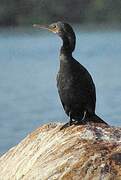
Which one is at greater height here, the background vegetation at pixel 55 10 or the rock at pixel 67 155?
the background vegetation at pixel 55 10

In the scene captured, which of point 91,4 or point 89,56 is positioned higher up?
point 91,4

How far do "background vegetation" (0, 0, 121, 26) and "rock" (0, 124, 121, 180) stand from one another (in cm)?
5245

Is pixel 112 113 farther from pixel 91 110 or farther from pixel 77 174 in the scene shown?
pixel 77 174

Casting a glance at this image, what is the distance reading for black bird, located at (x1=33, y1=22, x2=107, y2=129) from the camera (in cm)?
937

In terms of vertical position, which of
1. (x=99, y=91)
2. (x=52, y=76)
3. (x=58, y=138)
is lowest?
(x=58, y=138)

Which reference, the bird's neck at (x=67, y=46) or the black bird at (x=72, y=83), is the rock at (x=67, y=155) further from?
the bird's neck at (x=67, y=46)

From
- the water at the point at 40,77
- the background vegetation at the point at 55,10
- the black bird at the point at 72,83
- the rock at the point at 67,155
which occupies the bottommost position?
the rock at the point at 67,155

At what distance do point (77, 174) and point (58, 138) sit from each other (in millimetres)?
988

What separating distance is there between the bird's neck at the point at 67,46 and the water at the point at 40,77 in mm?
11400

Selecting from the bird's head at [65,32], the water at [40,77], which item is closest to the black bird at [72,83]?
the bird's head at [65,32]

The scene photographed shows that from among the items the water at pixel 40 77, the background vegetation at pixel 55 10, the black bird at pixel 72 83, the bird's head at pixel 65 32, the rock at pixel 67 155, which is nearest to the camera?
the rock at pixel 67 155

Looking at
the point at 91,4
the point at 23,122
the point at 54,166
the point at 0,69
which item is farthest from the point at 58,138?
the point at 91,4

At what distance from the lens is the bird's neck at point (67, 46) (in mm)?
9453

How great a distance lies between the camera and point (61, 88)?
9.49m
